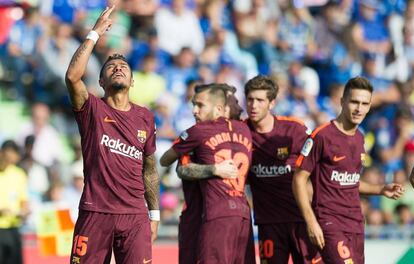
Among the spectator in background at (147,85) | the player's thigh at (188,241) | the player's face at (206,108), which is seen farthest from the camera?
the spectator in background at (147,85)

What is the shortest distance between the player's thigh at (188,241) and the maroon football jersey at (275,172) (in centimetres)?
66

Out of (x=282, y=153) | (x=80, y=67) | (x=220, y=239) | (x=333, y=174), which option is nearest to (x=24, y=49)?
(x=282, y=153)

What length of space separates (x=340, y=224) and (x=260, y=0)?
33.5 ft

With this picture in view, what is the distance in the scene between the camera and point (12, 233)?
12.8 metres

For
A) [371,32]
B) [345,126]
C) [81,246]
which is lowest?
[81,246]

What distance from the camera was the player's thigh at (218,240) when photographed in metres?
10.7

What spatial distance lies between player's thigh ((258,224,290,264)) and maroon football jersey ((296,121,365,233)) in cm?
77

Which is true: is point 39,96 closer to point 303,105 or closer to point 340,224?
point 303,105

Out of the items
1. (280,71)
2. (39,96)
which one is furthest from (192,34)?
(39,96)

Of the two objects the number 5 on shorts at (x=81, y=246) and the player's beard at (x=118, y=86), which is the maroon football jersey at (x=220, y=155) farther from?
the number 5 on shorts at (x=81, y=246)

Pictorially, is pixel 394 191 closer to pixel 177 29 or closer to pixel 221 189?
pixel 221 189

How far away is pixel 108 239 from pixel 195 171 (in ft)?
4.92

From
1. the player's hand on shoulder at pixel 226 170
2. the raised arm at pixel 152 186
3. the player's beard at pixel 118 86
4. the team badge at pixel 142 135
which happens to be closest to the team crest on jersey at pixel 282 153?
the player's hand on shoulder at pixel 226 170

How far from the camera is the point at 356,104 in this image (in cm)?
1038
